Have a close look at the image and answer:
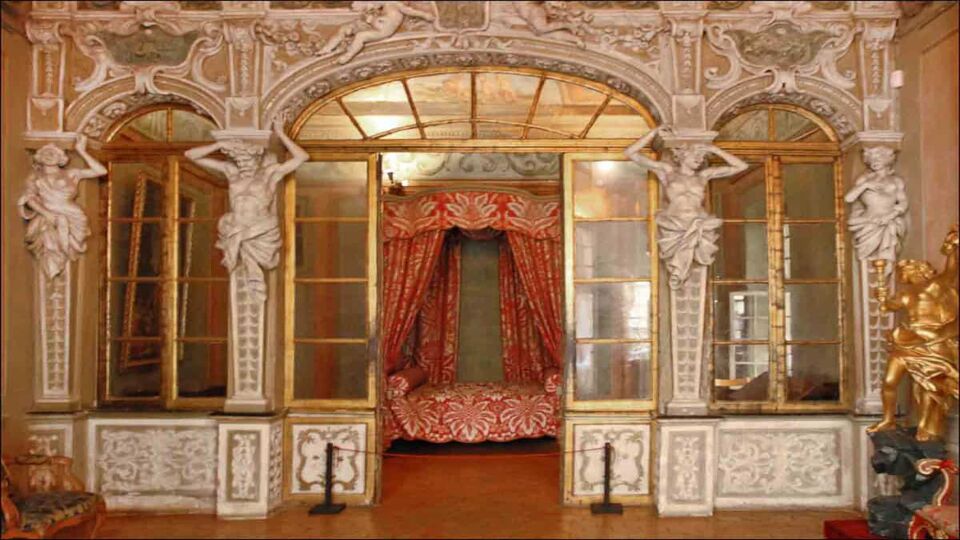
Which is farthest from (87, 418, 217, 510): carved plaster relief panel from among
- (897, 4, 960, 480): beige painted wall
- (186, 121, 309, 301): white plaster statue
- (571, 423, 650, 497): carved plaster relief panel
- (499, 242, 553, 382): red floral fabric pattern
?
(897, 4, 960, 480): beige painted wall

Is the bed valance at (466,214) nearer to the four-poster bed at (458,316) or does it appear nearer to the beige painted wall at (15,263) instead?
the four-poster bed at (458,316)

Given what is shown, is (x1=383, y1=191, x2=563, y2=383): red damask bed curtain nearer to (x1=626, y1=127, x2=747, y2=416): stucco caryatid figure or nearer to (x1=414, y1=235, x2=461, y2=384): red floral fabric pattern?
(x1=414, y1=235, x2=461, y2=384): red floral fabric pattern

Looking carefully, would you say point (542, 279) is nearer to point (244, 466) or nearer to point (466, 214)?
point (466, 214)

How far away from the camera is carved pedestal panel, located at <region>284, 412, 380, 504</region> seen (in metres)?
5.62

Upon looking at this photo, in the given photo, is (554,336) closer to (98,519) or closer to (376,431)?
(376,431)

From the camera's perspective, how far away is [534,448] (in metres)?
7.88

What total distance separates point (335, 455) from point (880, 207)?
3.98m

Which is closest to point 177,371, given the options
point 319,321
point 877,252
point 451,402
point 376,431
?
point 319,321

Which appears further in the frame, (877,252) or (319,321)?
(319,321)

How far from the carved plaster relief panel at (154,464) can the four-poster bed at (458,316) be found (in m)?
2.28

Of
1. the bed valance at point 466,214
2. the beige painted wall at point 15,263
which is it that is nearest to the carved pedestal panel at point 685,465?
the bed valance at point 466,214

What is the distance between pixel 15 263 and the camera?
527cm

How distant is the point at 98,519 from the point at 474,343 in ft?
16.9

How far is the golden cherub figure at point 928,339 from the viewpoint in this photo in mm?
4566
